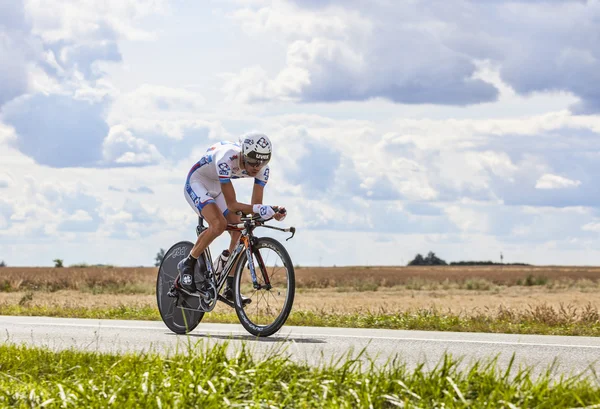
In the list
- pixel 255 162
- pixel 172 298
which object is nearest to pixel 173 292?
pixel 172 298

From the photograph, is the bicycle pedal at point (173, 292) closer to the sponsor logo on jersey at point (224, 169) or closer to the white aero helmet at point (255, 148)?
the sponsor logo on jersey at point (224, 169)

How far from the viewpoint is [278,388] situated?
5918 millimetres

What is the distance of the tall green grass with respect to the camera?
538 centimetres

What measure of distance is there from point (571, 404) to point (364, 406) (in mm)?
1302

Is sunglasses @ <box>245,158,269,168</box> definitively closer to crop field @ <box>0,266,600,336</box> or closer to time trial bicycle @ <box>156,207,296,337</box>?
time trial bicycle @ <box>156,207,296,337</box>

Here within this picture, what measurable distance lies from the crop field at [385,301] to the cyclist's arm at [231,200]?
356 centimetres

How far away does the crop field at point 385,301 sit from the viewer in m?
12.7

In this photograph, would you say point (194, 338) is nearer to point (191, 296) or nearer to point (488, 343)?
point (191, 296)

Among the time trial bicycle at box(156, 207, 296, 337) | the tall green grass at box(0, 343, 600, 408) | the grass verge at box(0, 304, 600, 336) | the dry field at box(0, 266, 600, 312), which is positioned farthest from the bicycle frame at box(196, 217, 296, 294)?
the dry field at box(0, 266, 600, 312)

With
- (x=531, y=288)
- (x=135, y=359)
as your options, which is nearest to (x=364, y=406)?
(x=135, y=359)

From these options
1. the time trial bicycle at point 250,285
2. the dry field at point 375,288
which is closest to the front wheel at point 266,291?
the time trial bicycle at point 250,285

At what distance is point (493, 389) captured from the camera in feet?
18.5

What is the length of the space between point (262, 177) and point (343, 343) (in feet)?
6.86

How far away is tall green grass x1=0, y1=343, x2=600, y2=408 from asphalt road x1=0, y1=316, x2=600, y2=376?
747mm
